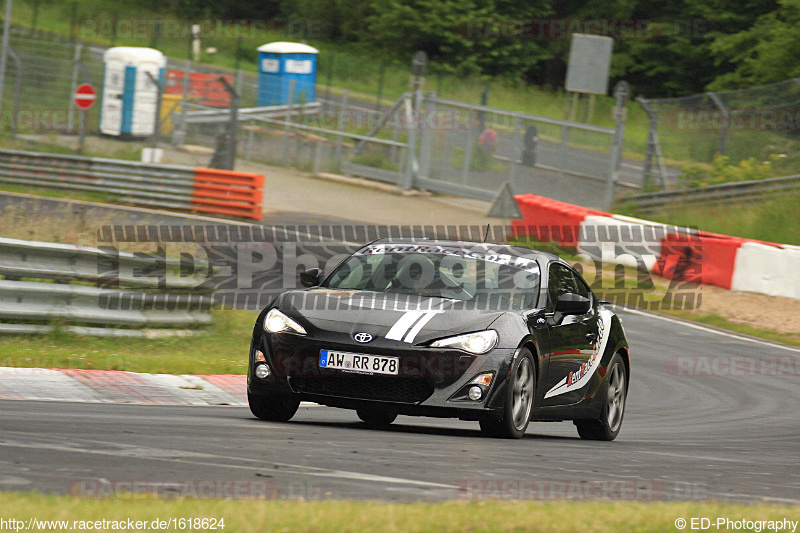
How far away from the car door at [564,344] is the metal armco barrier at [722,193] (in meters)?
16.0

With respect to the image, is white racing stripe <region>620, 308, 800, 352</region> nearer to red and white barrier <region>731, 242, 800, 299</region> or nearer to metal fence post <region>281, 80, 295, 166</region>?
red and white barrier <region>731, 242, 800, 299</region>

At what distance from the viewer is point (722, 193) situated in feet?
82.6

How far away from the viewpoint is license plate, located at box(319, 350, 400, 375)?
7867 millimetres

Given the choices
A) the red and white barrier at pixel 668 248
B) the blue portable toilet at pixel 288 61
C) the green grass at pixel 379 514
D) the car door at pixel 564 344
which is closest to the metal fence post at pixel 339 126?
the blue portable toilet at pixel 288 61

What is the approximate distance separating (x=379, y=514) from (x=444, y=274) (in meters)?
4.24

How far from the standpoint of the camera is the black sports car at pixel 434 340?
792 centimetres

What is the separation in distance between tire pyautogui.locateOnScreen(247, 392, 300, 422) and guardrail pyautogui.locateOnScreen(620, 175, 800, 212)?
18.2 meters

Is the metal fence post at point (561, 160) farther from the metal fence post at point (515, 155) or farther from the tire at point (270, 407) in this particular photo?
the tire at point (270, 407)

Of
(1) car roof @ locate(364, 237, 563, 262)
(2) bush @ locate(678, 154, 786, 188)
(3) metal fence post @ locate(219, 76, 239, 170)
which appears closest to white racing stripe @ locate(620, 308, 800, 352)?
(2) bush @ locate(678, 154, 786, 188)

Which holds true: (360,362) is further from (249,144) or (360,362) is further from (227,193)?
(249,144)

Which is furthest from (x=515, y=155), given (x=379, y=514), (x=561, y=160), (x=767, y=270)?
(x=379, y=514)

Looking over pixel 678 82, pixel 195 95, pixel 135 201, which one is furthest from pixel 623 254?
pixel 678 82

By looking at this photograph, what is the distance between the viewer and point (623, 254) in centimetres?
2166

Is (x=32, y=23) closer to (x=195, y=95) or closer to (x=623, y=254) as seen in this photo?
(x=195, y=95)
